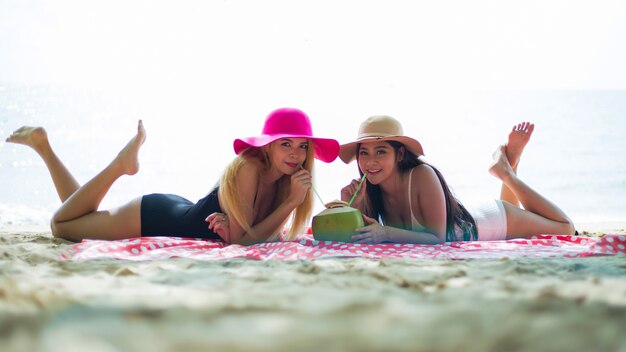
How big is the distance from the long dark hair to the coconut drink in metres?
0.55

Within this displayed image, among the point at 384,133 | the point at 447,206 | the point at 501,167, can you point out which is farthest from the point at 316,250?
the point at 501,167

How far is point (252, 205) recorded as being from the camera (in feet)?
10.8

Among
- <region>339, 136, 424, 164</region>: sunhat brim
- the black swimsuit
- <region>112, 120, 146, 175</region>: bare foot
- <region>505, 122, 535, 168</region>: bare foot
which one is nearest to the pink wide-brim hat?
<region>339, 136, 424, 164</region>: sunhat brim

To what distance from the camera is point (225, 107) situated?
56.0 feet

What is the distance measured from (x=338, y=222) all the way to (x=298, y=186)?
0.31m

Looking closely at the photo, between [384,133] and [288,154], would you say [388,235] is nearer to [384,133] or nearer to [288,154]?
[384,133]

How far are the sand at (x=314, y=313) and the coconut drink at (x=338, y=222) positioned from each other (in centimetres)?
129

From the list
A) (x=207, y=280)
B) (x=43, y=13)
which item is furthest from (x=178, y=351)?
(x=43, y=13)

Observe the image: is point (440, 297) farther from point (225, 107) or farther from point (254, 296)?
point (225, 107)

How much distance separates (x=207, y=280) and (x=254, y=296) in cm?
38

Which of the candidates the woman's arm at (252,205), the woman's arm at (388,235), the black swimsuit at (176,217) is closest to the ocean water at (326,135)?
the black swimsuit at (176,217)

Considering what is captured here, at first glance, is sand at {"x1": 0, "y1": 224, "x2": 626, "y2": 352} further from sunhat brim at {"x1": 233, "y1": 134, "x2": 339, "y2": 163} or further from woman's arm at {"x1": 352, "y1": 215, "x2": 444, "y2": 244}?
sunhat brim at {"x1": 233, "y1": 134, "x2": 339, "y2": 163}

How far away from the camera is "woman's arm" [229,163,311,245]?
3.19 m

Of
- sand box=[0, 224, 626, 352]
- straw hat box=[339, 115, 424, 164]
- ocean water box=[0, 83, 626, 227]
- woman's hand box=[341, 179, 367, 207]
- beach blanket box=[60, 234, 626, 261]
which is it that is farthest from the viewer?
ocean water box=[0, 83, 626, 227]
